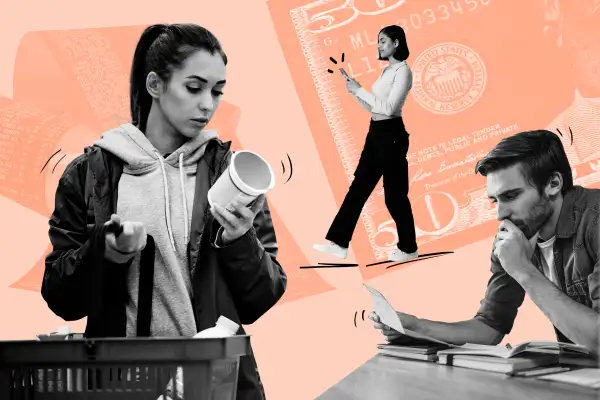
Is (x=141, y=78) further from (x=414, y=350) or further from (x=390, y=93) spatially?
(x=390, y=93)

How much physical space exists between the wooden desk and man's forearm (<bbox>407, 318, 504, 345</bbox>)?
385 millimetres

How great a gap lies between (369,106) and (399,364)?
1.26m

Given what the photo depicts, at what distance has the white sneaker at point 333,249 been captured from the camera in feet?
9.06

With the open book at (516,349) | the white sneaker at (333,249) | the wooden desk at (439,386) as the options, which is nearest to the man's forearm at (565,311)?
the open book at (516,349)

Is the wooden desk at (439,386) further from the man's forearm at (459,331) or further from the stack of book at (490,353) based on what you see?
the man's forearm at (459,331)

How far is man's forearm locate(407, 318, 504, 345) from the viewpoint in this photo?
219cm

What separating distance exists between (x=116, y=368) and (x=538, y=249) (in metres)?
1.69

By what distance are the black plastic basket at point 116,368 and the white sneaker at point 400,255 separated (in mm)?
1819

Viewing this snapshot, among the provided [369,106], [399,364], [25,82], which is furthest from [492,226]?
[25,82]

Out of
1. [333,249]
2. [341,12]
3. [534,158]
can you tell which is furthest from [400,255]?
[341,12]

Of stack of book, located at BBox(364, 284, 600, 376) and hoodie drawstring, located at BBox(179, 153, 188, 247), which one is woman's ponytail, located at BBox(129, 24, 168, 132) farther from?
stack of book, located at BBox(364, 284, 600, 376)

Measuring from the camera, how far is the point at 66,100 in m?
2.82

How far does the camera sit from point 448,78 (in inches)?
110

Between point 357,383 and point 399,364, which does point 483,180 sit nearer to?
point 399,364
